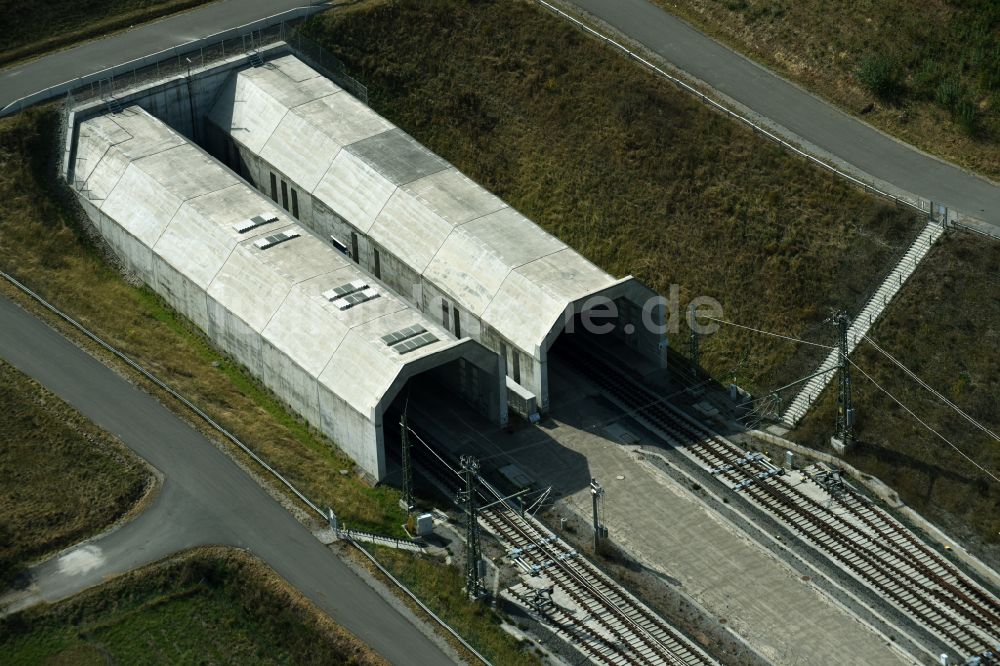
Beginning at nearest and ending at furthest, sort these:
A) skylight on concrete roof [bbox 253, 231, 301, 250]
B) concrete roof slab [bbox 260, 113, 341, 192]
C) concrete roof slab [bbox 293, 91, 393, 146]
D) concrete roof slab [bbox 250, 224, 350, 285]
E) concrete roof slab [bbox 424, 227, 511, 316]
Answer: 1. concrete roof slab [bbox 250, 224, 350, 285]
2. concrete roof slab [bbox 424, 227, 511, 316]
3. skylight on concrete roof [bbox 253, 231, 301, 250]
4. concrete roof slab [bbox 260, 113, 341, 192]
5. concrete roof slab [bbox 293, 91, 393, 146]

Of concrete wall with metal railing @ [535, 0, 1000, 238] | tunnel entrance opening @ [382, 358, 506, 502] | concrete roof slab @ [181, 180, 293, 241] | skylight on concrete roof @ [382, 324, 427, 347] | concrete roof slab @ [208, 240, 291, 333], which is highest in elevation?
concrete wall with metal railing @ [535, 0, 1000, 238]

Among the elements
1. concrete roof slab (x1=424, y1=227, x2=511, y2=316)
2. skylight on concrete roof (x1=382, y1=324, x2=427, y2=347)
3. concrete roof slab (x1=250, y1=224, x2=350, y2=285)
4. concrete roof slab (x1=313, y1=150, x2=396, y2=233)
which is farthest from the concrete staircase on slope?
concrete roof slab (x1=313, y1=150, x2=396, y2=233)

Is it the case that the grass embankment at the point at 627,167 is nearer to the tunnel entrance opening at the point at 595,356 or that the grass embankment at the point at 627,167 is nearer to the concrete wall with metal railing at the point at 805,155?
the concrete wall with metal railing at the point at 805,155

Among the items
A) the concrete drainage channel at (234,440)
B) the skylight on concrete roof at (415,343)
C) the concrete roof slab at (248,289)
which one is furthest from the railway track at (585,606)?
the concrete roof slab at (248,289)

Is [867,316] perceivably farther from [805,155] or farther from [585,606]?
[585,606]

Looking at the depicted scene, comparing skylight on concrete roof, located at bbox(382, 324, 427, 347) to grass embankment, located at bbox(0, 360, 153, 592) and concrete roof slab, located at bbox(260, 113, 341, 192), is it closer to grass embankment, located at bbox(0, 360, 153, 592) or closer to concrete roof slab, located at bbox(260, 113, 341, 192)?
grass embankment, located at bbox(0, 360, 153, 592)

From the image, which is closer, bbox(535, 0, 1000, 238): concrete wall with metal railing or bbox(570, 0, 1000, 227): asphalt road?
bbox(535, 0, 1000, 238): concrete wall with metal railing

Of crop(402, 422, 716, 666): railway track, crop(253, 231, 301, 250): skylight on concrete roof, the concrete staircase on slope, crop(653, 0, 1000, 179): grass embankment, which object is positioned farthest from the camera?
crop(653, 0, 1000, 179): grass embankment
